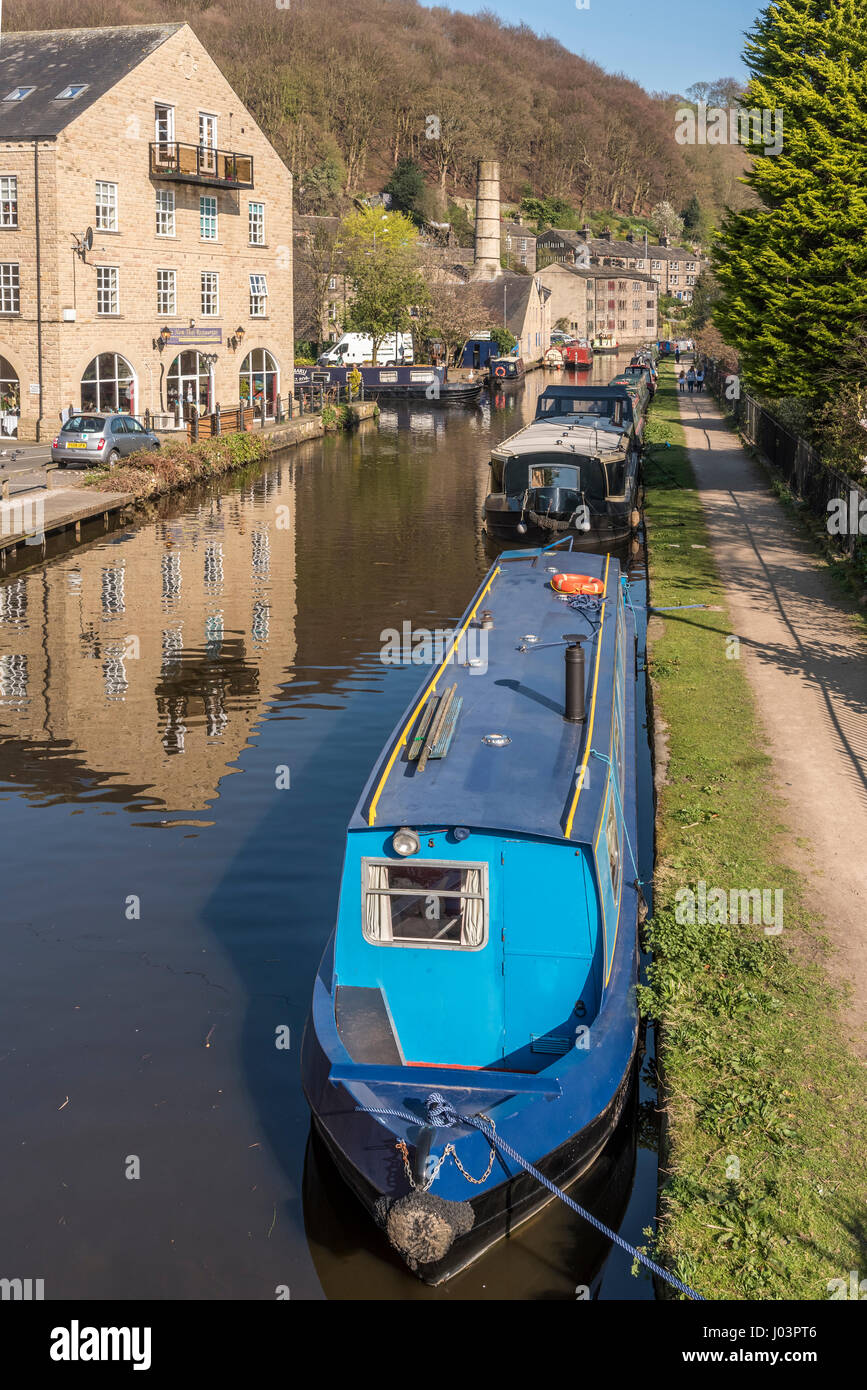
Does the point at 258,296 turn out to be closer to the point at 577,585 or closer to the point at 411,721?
the point at 577,585

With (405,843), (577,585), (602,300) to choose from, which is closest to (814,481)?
(577,585)

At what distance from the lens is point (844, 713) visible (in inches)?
600

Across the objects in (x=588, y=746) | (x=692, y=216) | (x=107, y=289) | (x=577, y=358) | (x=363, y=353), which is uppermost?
(x=692, y=216)

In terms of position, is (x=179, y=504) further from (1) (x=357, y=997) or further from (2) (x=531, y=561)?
(1) (x=357, y=997)

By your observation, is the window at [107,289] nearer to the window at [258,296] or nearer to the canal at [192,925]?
the window at [258,296]

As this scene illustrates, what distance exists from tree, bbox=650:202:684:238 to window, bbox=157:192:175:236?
14536 centimetres

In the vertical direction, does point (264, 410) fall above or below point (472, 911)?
above

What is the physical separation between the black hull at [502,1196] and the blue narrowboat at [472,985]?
14mm

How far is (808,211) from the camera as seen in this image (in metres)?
32.6

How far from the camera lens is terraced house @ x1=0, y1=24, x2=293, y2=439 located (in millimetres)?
39719

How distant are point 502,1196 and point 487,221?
109267mm

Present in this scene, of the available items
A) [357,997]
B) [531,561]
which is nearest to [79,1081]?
[357,997]

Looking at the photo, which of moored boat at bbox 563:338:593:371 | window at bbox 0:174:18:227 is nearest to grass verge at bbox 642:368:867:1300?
window at bbox 0:174:18:227

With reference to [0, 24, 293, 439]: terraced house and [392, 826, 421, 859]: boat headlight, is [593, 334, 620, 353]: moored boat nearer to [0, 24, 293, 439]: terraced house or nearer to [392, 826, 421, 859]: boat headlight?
[0, 24, 293, 439]: terraced house
